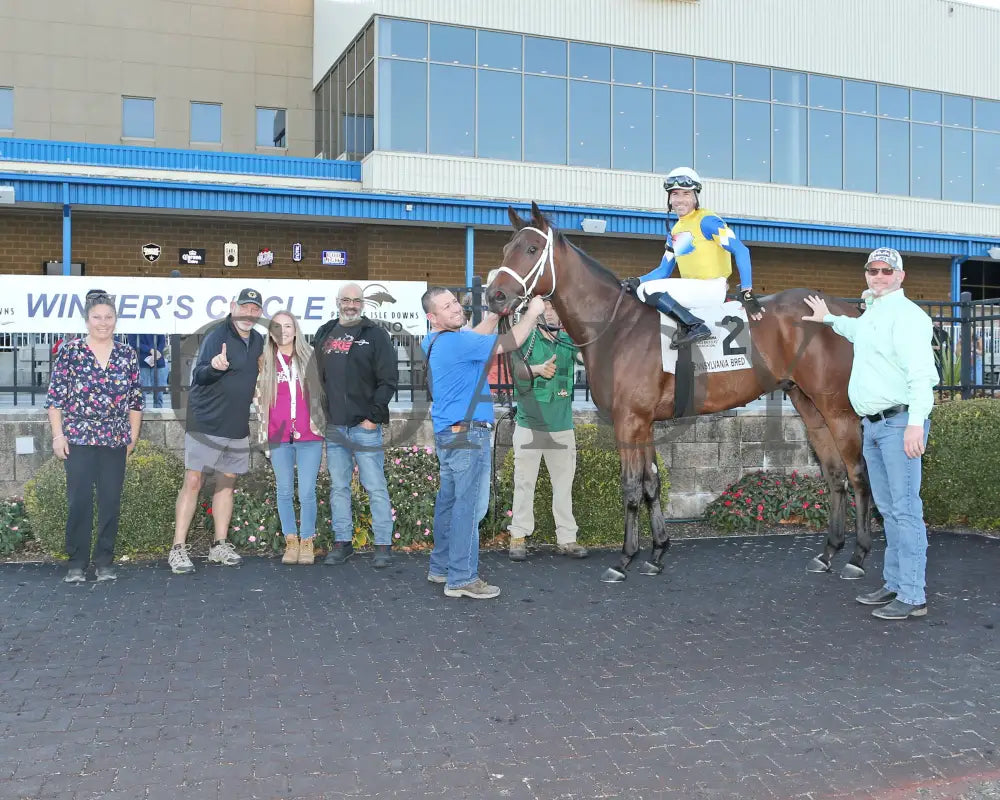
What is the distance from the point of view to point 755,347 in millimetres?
7320

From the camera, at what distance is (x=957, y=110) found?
29156 millimetres

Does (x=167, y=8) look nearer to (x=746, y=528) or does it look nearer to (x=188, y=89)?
(x=188, y=89)

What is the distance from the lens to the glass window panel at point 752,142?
26.3 meters

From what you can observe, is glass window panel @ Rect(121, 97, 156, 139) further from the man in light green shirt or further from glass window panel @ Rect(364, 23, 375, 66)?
the man in light green shirt

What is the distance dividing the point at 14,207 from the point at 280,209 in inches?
242

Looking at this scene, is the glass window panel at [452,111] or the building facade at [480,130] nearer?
the building facade at [480,130]

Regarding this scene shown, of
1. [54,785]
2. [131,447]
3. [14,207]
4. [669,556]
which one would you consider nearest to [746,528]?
[669,556]

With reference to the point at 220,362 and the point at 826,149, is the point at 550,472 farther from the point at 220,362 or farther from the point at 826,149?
the point at 826,149

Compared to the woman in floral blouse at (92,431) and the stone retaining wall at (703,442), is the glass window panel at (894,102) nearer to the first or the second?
the stone retaining wall at (703,442)

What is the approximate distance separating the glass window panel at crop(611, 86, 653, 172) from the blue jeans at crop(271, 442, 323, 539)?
1903 cm

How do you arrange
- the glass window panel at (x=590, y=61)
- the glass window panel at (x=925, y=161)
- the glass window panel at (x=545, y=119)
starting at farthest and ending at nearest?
the glass window panel at (x=925, y=161) → the glass window panel at (x=590, y=61) → the glass window panel at (x=545, y=119)

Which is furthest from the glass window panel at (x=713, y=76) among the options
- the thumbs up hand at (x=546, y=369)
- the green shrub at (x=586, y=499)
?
the thumbs up hand at (x=546, y=369)

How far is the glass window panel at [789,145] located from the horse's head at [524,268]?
2179 centimetres

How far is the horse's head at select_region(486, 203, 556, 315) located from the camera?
6.57 metres
